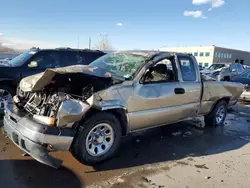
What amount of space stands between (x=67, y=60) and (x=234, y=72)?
44.1ft

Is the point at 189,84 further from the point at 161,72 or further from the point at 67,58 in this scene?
the point at 67,58

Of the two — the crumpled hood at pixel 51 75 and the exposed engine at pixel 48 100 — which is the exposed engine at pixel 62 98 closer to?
the exposed engine at pixel 48 100

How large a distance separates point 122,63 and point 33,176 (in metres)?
2.59

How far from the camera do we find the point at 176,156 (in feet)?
15.2

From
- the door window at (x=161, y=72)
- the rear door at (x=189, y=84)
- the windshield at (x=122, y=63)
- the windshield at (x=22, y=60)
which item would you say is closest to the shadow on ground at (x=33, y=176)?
the windshield at (x=122, y=63)

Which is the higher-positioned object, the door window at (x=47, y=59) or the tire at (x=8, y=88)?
the door window at (x=47, y=59)

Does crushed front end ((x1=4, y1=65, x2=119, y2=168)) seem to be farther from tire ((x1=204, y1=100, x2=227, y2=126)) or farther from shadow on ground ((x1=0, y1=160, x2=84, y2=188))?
tire ((x1=204, y1=100, x2=227, y2=126))

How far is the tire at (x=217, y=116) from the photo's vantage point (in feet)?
21.8

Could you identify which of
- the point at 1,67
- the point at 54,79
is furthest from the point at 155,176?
the point at 1,67

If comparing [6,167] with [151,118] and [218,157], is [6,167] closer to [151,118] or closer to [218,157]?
[151,118]

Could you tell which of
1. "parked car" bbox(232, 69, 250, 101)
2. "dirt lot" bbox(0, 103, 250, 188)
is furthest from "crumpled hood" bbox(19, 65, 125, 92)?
"parked car" bbox(232, 69, 250, 101)

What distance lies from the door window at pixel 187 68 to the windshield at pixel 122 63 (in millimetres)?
1040

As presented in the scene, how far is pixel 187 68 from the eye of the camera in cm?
556

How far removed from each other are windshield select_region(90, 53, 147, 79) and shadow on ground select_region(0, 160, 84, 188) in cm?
193
